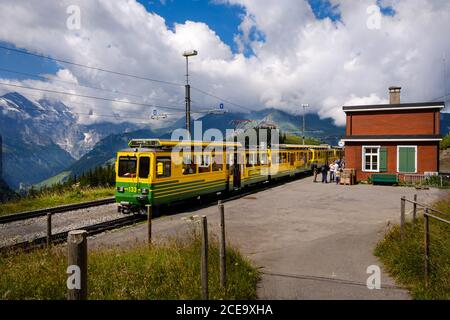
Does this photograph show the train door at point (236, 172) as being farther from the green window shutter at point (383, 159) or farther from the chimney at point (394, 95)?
the chimney at point (394, 95)

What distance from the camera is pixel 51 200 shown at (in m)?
18.6

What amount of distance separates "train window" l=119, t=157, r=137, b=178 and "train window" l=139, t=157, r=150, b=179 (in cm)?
31

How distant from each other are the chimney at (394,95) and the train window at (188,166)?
66.6 feet

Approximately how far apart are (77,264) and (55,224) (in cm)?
1090

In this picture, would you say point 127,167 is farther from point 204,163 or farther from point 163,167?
point 204,163

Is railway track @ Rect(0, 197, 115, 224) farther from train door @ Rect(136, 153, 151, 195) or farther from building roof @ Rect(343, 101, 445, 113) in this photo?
building roof @ Rect(343, 101, 445, 113)

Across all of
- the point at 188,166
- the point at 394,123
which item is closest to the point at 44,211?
the point at 188,166

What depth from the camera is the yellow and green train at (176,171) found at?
1386 cm

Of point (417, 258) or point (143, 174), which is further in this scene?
point (143, 174)

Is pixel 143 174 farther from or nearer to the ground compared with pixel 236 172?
farther from the ground

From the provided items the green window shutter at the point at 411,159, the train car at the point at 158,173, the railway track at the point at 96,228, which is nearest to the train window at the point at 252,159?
the train car at the point at 158,173

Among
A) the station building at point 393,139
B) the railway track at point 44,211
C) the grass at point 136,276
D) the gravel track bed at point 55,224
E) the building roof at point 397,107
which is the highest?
the building roof at point 397,107
